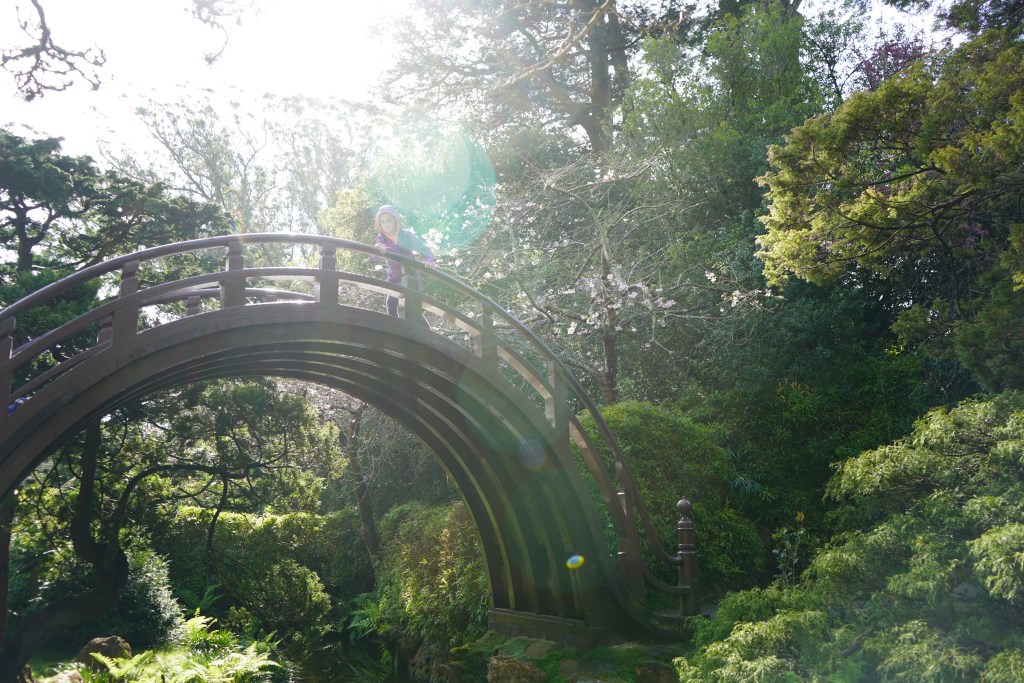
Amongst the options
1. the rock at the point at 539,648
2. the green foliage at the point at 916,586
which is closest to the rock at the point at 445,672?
the rock at the point at 539,648

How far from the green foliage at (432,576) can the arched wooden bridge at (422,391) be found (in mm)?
1631

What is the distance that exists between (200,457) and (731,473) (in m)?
7.64

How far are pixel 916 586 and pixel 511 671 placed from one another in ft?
15.0

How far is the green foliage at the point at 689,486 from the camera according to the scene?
1095 cm

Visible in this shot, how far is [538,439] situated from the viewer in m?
8.70

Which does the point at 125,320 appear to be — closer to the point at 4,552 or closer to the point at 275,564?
the point at 4,552

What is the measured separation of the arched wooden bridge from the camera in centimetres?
596

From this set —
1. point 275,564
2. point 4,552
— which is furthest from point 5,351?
point 275,564

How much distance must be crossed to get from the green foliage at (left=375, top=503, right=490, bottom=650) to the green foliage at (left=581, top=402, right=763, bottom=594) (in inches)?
94.8

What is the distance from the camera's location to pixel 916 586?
6.16m

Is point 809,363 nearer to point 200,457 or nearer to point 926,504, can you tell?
point 926,504

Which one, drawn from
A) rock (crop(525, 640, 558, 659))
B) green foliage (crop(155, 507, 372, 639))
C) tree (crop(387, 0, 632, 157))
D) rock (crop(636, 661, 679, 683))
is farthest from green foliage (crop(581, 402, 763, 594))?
tree (crop(387, 0, 632, 157))

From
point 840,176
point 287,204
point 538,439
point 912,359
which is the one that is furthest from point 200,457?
point 287,204

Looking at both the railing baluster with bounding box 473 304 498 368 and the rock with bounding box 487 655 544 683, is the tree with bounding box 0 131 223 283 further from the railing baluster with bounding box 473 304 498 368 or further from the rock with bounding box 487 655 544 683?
the rock with bounding box 487 655 544 683
